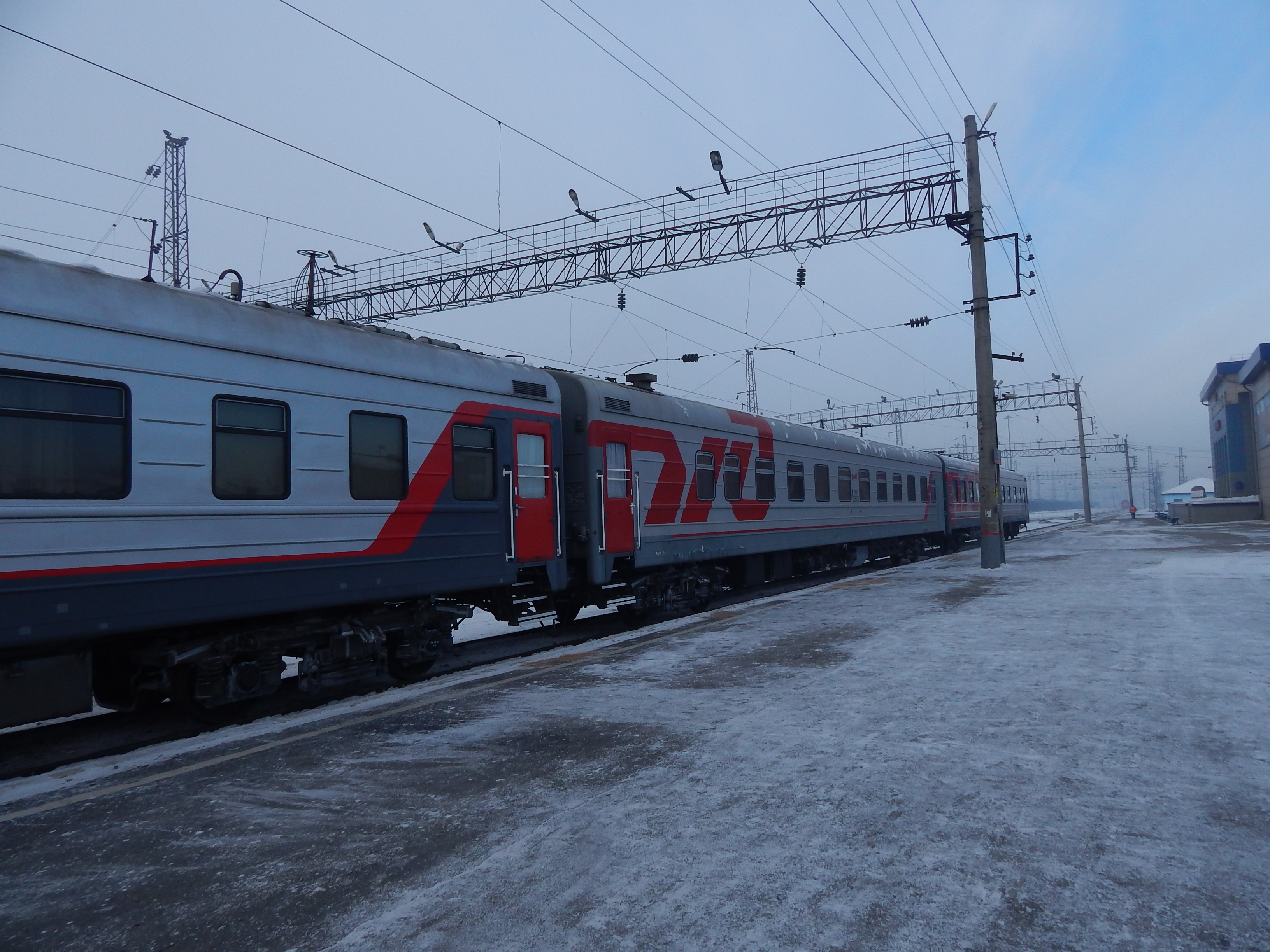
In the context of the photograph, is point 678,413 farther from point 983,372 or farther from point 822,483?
point 983,372

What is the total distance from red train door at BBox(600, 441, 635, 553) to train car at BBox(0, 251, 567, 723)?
1.95 metres

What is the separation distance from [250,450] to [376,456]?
122cm

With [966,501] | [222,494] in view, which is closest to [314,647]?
[222,494]

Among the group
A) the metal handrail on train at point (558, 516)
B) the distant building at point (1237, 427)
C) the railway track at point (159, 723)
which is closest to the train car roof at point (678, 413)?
the metal handrail on train at point (558, 516)

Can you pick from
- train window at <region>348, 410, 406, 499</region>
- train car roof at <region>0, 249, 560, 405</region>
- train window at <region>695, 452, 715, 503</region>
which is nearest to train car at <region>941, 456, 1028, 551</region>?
train window at <region>695, 452, 715, 503</region>

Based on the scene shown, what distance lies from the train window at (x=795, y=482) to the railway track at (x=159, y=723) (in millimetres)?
6107

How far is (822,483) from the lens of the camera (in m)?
16.9

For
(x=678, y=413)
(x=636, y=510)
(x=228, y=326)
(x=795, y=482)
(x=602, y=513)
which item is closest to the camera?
(x=228, y=326)

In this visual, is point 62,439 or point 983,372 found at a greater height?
point 983,372

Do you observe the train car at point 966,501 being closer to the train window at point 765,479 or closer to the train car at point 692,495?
the train car at point 692,495

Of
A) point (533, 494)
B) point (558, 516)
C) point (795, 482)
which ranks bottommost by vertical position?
point (558, 516)

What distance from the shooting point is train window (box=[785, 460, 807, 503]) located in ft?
50.5

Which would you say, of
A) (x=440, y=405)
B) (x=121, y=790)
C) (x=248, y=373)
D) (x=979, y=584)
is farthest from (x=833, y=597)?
(x=121, y=790)

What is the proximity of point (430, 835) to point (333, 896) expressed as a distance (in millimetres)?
623
